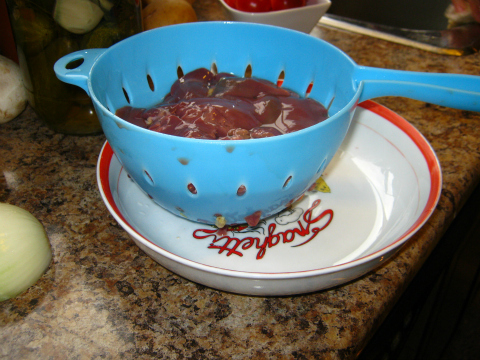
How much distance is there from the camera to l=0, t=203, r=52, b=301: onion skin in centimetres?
48

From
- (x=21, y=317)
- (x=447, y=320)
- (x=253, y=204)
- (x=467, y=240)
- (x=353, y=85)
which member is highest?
(x=353, y=85)

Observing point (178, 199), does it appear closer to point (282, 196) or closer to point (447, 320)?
point (282, 196)

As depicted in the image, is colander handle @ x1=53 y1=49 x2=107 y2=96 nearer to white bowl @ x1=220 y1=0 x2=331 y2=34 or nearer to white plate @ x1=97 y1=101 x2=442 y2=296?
white plate @ x1=97 y1=101 x2=442 y2=296

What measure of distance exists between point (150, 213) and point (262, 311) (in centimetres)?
23

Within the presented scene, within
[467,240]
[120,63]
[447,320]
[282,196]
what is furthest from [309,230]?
[447,320]

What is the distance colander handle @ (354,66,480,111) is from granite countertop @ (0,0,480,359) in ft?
0.74

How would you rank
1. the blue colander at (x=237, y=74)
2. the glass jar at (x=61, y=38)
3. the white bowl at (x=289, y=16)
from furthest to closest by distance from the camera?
the white bowl at (x=289, y=16)
the glass jar at (x=61, y=38)
the blue colander at (x=237, y=74)

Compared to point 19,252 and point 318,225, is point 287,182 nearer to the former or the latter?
point 318,225

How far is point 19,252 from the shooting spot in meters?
0.49

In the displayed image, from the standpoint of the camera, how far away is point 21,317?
1.59 ft

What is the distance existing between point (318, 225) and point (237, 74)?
1.05ft

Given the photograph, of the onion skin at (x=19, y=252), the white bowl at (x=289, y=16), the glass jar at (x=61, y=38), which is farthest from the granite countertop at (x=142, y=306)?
the white bowl at (x=289, y=16)

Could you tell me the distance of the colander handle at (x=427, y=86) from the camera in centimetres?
49

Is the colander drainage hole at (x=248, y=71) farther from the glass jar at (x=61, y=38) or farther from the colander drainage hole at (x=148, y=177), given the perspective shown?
the colander drainage hole at (x=148, y=177)
